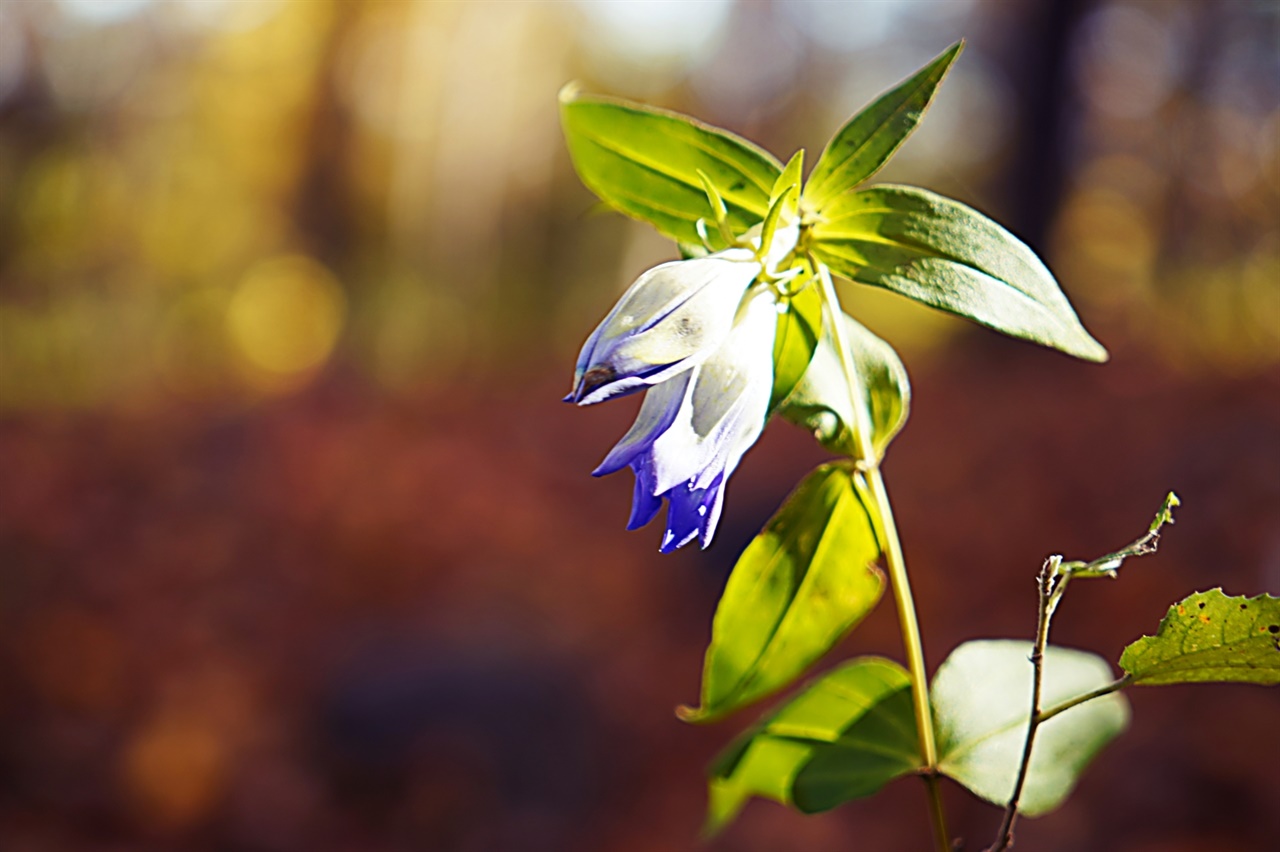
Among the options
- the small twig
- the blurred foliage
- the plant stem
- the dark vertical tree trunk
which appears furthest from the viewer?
the blurred foliage

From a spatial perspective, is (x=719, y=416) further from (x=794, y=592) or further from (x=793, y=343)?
(x=794, y=592)

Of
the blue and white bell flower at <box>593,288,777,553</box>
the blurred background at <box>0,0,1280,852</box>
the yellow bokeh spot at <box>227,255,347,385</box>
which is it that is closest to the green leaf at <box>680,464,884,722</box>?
the blue and white bell flower at <box>593,288,777,553</box>

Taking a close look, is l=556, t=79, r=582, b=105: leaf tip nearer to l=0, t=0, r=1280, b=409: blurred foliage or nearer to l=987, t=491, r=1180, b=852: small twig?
l=987, t=491, r=1180, b=852: small twig

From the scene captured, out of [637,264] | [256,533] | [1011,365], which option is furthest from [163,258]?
[1011,365]

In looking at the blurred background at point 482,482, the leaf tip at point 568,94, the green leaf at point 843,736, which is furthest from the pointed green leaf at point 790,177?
the blurred background at point 482,482

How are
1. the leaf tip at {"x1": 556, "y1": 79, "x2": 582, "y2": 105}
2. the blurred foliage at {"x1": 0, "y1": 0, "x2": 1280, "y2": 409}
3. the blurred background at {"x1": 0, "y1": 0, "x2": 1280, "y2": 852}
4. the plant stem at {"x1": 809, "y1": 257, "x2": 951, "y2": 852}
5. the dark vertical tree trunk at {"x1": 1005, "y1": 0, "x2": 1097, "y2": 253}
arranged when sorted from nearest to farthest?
the plant stem at {"x1": 809, "y1": 257, "x2": 951, "y2": 852} < the leaf tip at {"x1": 556, "y1": 79, "x2": 582, "y2": 105} < the blurred background at {"x1": 0, "y1": 0, "x2": 1280, "y2": 852} < the dark vertical tree trunk at {"x1": 1005, "y1": 0, "x2": 1097, "y2": 253} < the blurred foliage at {"x1": 0, "y1": 0, "x2": 1280, "y2": 409}

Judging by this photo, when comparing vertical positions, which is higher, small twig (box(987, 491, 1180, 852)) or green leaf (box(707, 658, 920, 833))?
small twig (box(987, 491, 1180, 852))
